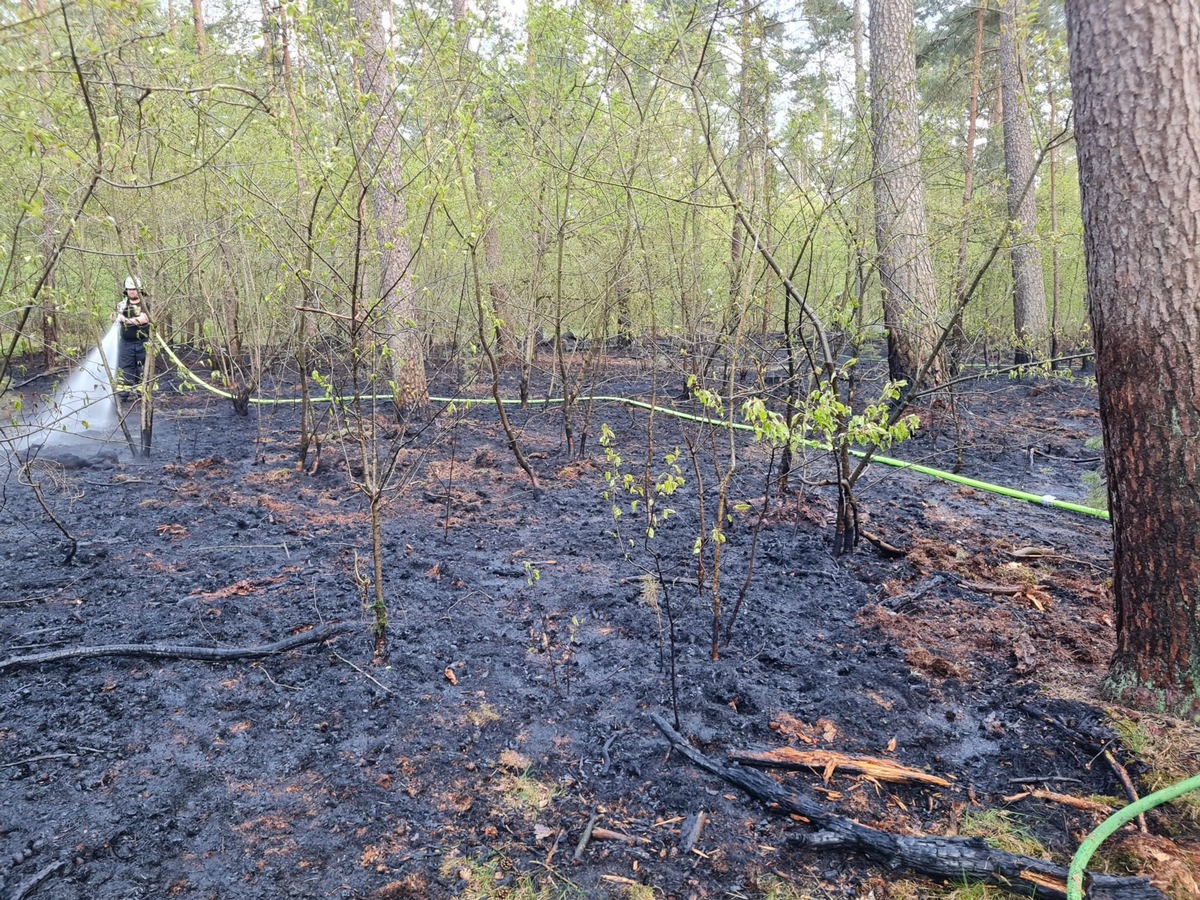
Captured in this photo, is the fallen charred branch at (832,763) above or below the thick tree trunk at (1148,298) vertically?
below

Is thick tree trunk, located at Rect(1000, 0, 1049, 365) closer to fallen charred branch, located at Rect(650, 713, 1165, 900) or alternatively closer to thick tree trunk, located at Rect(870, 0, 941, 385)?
thick tree trunk, located at Rect(870, 0, 941, 385)

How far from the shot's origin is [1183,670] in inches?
97.0

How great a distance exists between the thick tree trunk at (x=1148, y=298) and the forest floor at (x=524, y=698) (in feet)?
1.47

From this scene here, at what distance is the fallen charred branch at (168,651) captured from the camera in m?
3.03

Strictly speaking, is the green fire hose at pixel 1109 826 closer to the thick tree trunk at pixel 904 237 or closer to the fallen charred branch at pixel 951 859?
the fallen charred branch at pixel 951 859

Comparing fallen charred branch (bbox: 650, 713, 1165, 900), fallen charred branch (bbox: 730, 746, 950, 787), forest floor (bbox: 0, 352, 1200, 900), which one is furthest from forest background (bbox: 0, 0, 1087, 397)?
fallen charred branch (bbox: 650, 713, 1165, 900)

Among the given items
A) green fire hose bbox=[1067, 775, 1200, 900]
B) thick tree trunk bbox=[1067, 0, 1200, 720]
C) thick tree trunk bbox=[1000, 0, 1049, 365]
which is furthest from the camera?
thick tree trunk bbox=[1000, 0, 1049, 365]

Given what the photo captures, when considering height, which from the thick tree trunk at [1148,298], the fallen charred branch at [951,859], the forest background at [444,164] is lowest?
the fallen charred branch at [951,859]

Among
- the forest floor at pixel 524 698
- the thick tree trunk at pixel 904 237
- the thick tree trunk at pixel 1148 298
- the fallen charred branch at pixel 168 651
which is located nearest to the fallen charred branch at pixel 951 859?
the forest floor at pixel 524 698

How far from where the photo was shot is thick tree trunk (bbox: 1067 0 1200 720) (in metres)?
2.33

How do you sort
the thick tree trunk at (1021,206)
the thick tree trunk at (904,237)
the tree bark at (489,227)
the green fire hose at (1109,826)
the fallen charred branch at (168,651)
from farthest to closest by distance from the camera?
1. the thick tree trunk at (1021,206)
2. the thick tree trunk at (904,237)
3. the tree bark at (489,227)
4. the fallen charred branch at (168,651)
5. the green fire hose at (1109,826)

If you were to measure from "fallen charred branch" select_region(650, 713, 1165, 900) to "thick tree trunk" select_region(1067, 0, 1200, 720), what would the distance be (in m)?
0.94

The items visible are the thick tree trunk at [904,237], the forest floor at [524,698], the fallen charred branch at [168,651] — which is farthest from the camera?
the thick tree trunk at [904,237]

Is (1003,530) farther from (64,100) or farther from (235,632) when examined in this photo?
(64,100)
